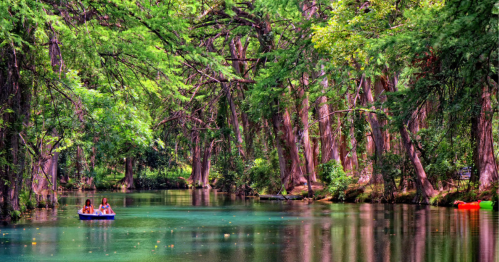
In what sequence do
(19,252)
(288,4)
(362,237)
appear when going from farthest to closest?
(288,4)
(362,237)
(19,252)

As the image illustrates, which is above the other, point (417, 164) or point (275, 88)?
point (275, 88)

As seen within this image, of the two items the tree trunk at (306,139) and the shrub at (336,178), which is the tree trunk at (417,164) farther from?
the tree trunk at (306,139)

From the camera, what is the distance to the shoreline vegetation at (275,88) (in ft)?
62.3

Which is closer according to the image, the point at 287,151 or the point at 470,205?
the point at 470,205

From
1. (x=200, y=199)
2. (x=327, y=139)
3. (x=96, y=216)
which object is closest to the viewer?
(x=96, y=216)

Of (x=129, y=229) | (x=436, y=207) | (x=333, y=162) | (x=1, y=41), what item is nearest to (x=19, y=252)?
(x=129, y=229)

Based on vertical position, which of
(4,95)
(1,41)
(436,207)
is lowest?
(436,207)

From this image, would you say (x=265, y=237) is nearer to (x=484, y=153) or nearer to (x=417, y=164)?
(x=484, y=153)

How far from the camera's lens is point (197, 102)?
47500mm

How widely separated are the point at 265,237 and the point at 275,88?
17789 millimetres

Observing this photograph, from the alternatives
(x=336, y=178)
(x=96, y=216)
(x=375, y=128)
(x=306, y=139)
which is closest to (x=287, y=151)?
(x=306, y=139)

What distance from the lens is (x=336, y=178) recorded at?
3966cm

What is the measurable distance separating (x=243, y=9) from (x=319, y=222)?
2146 centimetres

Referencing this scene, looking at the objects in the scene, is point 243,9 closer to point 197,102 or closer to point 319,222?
point 197,102
